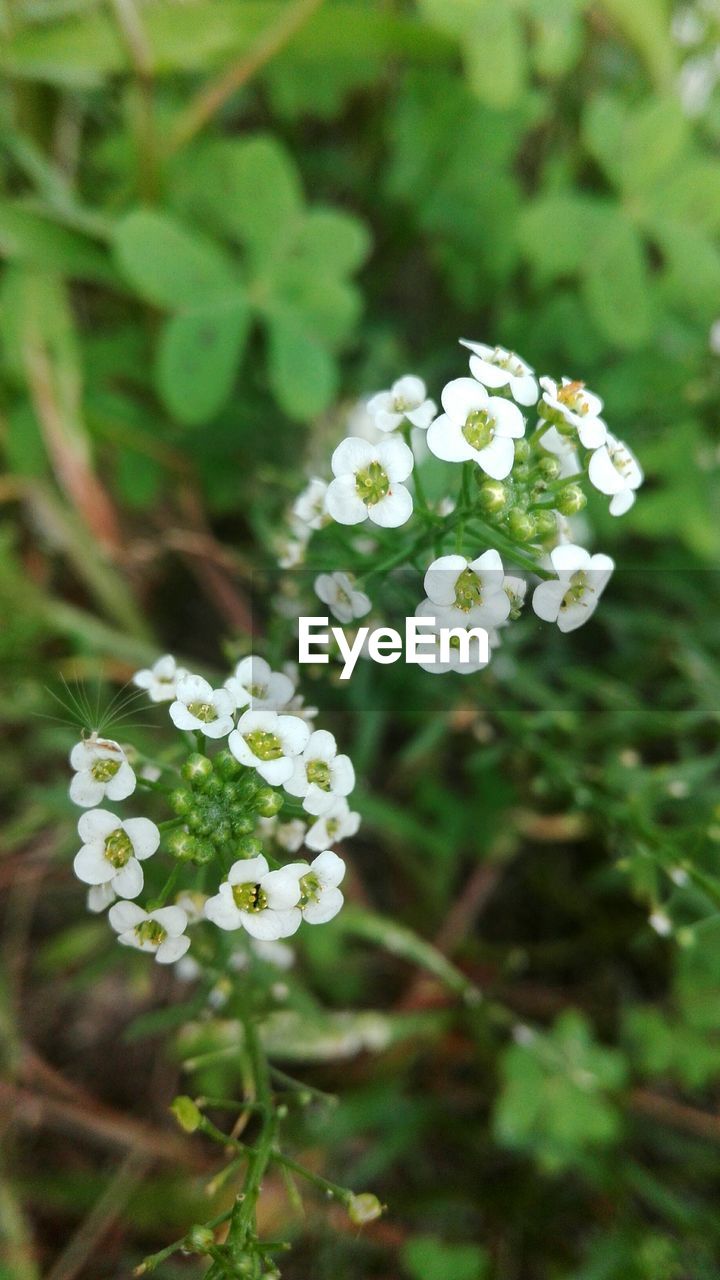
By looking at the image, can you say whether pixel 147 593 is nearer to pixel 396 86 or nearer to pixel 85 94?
pixel 85 94

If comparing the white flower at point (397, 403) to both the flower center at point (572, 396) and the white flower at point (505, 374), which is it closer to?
the white flower at point (505, 374)

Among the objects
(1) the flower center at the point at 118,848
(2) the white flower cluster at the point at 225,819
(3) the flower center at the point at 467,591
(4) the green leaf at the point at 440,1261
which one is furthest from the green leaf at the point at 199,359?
(4) the green leaf at the point at 440,1261

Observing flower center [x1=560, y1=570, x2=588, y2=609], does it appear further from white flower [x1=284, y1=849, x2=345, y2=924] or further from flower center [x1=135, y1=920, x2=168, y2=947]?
flower center [x1=135, y1=920, x2=168, y2=947]

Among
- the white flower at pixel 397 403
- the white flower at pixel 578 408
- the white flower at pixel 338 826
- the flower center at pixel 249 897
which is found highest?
the white flower at pixel 397 403

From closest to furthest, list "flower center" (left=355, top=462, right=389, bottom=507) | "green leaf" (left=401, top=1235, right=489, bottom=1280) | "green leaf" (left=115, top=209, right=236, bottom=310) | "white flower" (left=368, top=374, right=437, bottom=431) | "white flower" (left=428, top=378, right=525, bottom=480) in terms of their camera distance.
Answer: "white flower" (left=428, top=378, right=525, bottom=480)
"flower center" (left=355, top=462, right=389, bottom=507)
"white flower" (left=368, top=374, right=437, bottom=431)
"green leaf" (left=401, top=1235, right=489, bottom=1280)
"green leaf" (left=115, top=209, right=236, bottom=310)

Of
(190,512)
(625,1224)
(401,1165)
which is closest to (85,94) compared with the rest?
(190,512)

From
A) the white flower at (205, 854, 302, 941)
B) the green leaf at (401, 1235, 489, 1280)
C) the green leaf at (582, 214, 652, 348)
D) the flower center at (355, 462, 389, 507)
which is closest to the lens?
the white flower at (205, 854, 302, 941)

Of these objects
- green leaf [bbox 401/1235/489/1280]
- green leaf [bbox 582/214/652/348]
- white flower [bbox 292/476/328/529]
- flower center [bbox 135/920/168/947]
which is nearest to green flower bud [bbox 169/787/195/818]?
flower center [bbox 135/920/168/947]
